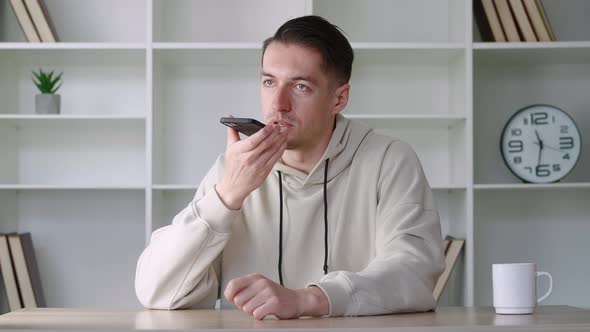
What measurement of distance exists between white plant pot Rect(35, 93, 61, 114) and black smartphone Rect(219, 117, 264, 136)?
1681mm

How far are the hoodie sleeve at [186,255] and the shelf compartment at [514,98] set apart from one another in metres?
1.99

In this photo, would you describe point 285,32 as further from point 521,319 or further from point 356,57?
point 356,57

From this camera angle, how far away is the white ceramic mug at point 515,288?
141cm

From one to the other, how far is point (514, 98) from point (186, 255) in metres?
2.17

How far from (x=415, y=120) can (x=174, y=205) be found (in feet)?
3.40

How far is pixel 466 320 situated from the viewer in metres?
1.32

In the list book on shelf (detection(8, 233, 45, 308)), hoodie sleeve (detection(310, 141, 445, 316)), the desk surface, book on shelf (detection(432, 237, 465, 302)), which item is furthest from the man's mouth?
book on shelf (detection(8, 233, 45, 308))

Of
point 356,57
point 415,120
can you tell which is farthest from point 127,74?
point 415,120

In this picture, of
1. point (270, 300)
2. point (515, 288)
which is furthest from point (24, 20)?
point (515, 288)

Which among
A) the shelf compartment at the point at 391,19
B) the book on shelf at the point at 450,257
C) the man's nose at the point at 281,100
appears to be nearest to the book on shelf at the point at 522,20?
the shelf compartment at the point at 391,19

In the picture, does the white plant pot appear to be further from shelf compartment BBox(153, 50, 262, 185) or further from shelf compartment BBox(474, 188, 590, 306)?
shelf compartment BBox(474, 188, 590, 306)

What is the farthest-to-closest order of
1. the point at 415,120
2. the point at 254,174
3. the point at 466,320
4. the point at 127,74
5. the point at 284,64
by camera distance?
the point at 127,74, the point at 415,120, the point at 284,64, the point at 254,174, the point at 466,320

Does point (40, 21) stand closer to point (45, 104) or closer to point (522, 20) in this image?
point (45, 104)

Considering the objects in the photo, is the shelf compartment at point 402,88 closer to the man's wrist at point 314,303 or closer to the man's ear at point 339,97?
the man's ear at point 339,97
